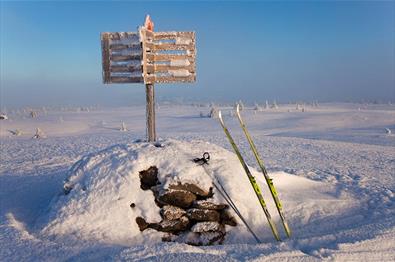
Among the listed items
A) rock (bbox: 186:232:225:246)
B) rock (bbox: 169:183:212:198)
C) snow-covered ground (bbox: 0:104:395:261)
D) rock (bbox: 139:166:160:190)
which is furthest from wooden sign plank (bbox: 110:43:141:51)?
rock (bbox: 186:232:225:246)

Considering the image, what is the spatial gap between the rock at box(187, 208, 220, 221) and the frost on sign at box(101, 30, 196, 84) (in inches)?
122

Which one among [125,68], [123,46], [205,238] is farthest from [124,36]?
[205,238]

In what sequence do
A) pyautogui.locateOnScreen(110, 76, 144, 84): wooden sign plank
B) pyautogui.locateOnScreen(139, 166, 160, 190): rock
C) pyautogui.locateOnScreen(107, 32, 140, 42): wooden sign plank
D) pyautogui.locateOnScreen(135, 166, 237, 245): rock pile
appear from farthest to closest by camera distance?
pyautogui.locateOnScreen(110, 76, 144, 84): wooden sign plank → pyautogui.locateOnScreen(107, 32, 140, 42): wooden sign plank → pyautogui.locateOnScreen(139, 166, 160, 190): rock → pyautogui.locateOnScreen(135, 166, 237, 245): rock pile

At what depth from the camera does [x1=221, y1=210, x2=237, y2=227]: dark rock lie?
272 inches

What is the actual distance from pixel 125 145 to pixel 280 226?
3.56 m

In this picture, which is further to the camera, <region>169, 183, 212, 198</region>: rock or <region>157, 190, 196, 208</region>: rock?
<region>169, 183, 212, 198</region>: rock

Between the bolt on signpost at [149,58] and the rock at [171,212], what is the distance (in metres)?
2.43

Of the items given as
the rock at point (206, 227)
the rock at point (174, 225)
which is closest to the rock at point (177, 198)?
the rock at point (174, 225)

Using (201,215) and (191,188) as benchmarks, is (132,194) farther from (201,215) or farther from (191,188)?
(201,215)

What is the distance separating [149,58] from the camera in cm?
855

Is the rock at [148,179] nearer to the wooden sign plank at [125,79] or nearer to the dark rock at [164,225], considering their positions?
the dark rock at [164,225]

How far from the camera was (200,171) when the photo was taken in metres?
7.30

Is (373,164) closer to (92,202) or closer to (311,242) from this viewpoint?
(311,242)

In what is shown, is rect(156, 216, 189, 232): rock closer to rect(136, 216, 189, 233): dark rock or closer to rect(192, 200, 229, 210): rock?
rect(136, 216, 189, 233): dark rock
